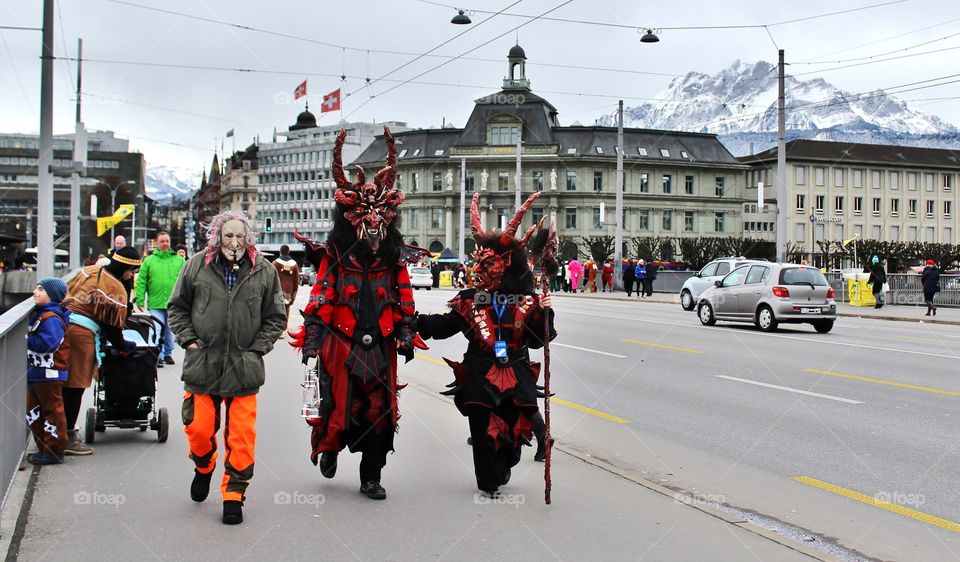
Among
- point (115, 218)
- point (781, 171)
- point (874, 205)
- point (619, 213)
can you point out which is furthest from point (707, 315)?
point (874, 205)

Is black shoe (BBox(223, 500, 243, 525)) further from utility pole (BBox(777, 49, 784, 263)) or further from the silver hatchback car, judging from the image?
utility pole (BBox(777, 49, 784, 263))

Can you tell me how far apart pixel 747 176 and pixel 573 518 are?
4058 inches

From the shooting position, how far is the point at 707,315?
74.8 ft

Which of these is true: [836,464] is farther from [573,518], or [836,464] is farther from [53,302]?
[53,302]

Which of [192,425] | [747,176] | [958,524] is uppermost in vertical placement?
[747,176]

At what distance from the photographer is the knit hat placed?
686 cm

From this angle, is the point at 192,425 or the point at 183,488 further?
the point at 183,488

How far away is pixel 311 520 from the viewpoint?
557cm

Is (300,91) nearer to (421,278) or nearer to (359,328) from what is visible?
(421,278)

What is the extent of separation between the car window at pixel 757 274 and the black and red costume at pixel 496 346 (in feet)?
53.8

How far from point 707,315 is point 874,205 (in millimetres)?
89960

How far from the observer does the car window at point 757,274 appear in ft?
71.4

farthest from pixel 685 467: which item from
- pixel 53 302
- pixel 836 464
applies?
A: pixel 53 302

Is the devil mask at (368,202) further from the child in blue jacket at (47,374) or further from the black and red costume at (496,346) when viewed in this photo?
the child in blue jacket at (47,374)
